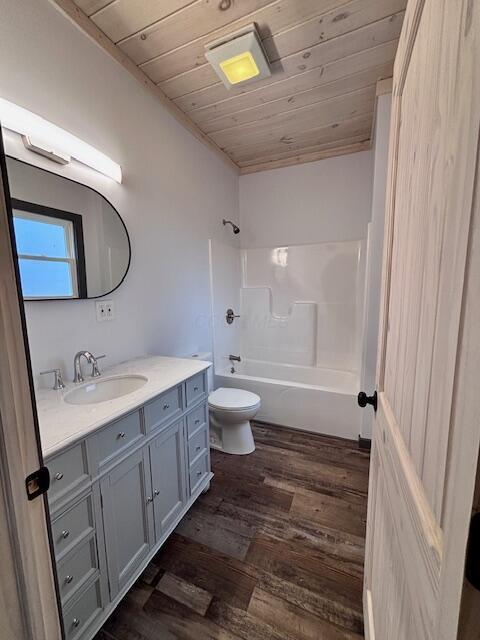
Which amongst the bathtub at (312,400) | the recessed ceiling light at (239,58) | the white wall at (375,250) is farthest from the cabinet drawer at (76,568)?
the recessed ceiling light at (239,58)

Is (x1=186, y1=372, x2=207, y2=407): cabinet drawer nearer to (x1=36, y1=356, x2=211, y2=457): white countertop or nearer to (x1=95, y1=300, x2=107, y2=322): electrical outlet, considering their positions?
(x1=36, y1=356, x2=211, y2=457): white countertop

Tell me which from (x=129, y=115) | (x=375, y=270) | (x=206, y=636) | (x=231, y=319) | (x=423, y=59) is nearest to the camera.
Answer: (x=423, y=59)

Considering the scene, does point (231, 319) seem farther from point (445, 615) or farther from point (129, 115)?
point (445, 615)

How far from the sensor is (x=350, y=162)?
2664 mm

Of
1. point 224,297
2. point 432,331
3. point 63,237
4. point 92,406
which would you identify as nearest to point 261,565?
point 92,406

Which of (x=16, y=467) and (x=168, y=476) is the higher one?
(x=16, y=467)

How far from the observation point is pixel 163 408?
4.35 feet

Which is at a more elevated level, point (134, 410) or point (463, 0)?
point (463, 0)

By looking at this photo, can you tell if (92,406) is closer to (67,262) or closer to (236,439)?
(67,262)

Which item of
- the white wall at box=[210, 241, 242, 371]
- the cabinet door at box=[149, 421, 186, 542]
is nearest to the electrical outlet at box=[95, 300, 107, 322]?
the cabinet door at box=[149, 421, 186, 542]

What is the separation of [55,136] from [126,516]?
1752 mm

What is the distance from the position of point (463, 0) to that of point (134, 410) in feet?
4.48

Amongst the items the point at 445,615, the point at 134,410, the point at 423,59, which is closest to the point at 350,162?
the point at 423,59

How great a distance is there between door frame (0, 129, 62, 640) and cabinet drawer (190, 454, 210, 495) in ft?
3.39
